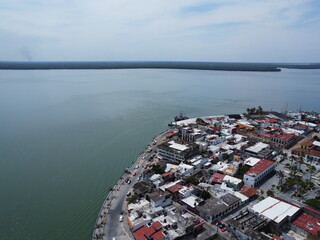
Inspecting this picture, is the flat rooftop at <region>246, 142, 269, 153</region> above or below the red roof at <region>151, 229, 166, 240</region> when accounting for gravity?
above

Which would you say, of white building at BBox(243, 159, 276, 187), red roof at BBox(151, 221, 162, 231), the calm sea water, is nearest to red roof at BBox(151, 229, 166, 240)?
red roof at BBox(151, 221, 162, 231)

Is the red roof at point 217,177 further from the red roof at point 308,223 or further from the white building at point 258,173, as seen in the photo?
the red roof at point 308,223

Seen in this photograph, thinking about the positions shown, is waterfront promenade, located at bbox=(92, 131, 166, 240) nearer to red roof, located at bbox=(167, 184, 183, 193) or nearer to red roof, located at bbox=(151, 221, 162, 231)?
red roof, located at bbox=(151, 221, 162, 231)

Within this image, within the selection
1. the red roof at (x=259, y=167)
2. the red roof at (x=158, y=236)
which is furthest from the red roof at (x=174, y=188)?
the red roof at (x=259, y=167)

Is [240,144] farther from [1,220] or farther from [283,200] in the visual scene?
[1,220]

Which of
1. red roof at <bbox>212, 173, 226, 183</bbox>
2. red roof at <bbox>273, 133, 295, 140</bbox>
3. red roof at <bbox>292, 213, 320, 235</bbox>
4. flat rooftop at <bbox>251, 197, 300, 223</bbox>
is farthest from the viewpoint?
red roof at <bbox>273, 133, 295, 140</bbox>

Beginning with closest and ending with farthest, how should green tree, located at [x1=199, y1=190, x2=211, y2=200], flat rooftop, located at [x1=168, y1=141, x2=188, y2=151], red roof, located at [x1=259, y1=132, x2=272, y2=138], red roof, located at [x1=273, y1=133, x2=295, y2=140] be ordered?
1. green tree, located at [x1=199, y1=190, x2=211, y2=200]
2. flat rooftop, located at [x1=168, y1=141, x2=188, y2=151]
3. red roof, located at [x1=273, y1=133, x2=295, y2=140]
4. red roof, located at [x1=259, y1=132, x2=272, y2=138]

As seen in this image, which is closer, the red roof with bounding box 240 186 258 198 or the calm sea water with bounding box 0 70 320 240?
the calm sea water with bounding box 0 70 320 240

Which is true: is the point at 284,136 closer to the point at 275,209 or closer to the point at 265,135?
the point at 265,135
